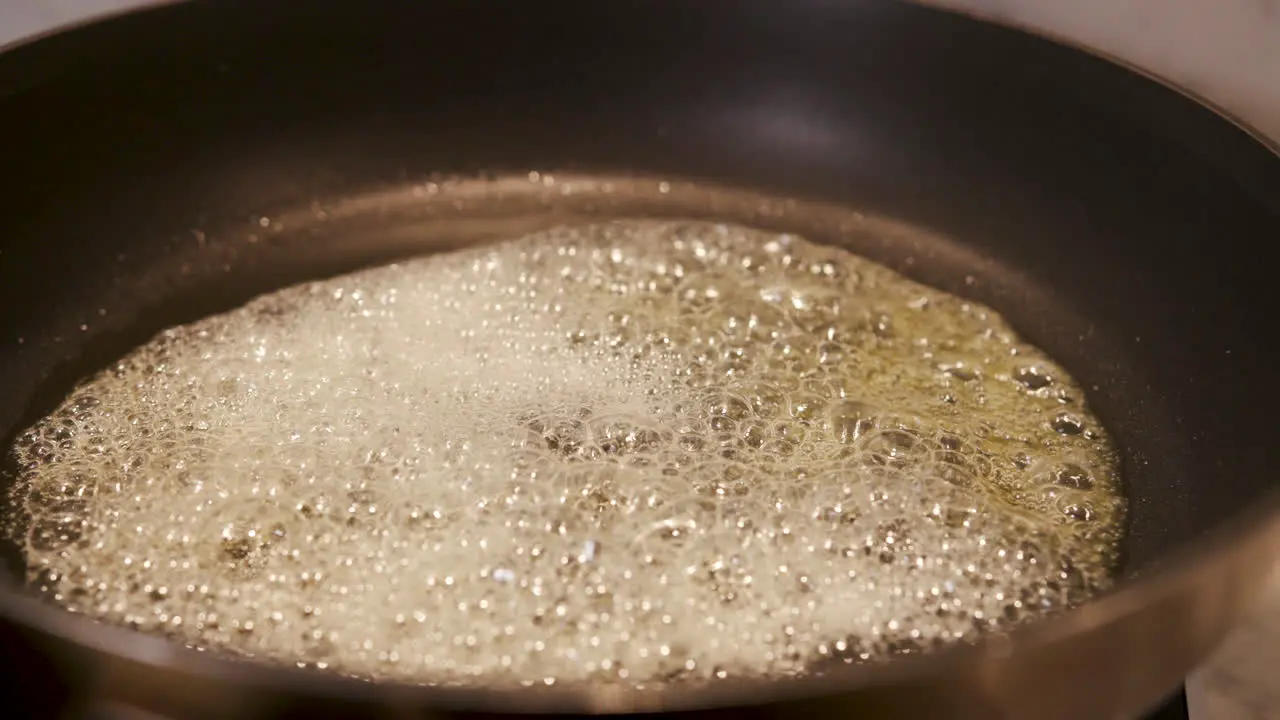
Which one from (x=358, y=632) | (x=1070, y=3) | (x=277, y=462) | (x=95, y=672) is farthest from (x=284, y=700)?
(x=1070, y=3)

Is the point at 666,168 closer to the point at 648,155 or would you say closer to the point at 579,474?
the point at 648,155

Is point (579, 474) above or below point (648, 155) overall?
below

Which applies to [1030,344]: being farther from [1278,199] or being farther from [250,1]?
[250,1]

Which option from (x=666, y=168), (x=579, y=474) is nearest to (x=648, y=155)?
(x=666, y=168)

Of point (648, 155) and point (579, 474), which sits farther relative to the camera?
point (648, 155)

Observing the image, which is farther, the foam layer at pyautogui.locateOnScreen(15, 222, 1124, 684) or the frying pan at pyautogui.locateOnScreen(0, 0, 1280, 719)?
the frying pan at pyautogui.locateOnScreen(0, 0, 1280, 719)
